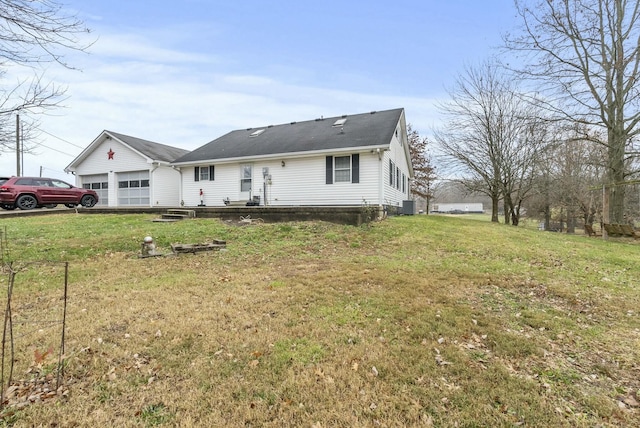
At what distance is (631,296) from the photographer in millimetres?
4922

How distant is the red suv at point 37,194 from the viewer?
1389cm

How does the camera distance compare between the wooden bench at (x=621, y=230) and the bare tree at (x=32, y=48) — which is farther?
the wooden bench at (x=621, y=230)

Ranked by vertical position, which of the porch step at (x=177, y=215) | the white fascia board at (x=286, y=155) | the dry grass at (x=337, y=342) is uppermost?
the white fascia board at (x=286, y=155)

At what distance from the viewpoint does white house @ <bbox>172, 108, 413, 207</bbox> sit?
12719 mm

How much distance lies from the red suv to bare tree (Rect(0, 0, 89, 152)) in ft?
37.5

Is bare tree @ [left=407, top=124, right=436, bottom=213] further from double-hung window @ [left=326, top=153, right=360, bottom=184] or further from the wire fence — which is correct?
the wire fence

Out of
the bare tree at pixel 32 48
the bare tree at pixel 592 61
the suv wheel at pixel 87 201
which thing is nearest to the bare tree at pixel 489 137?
the bare tree at pixel 592 61

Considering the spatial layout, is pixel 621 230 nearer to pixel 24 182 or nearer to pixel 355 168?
A: pixel 355 168

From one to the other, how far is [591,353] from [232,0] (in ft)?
43.1

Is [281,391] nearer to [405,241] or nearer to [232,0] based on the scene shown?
[405,241]

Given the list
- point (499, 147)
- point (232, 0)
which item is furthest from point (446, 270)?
point (499, 147)

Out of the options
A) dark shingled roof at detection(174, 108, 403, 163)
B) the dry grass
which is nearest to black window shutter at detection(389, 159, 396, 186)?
dark shingled roof at detection(174, 108, 403, 163)

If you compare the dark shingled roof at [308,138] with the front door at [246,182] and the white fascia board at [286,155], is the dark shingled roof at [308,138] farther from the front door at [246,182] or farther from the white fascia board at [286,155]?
the front door at [246,182]

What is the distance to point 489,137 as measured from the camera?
19.3 metres
